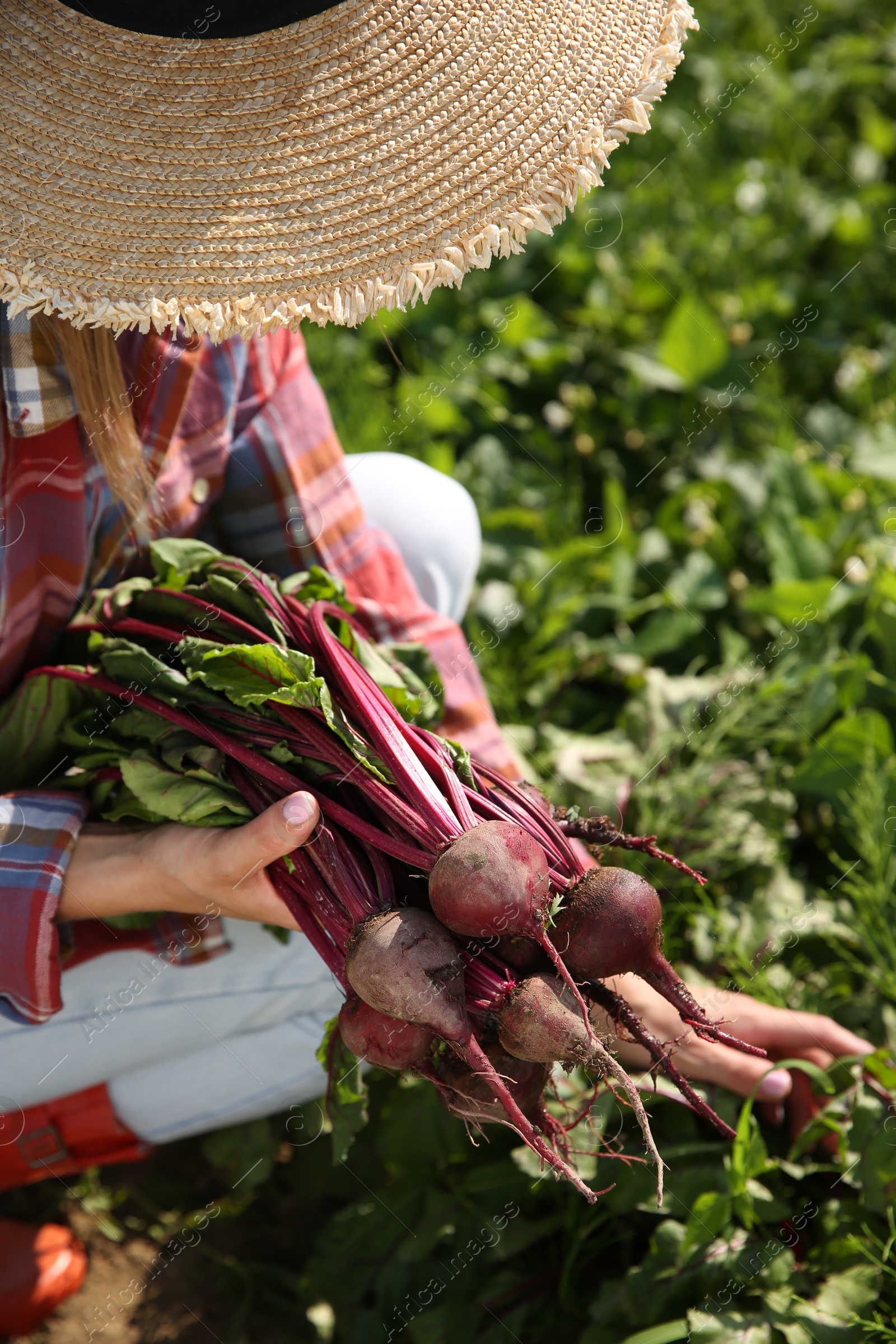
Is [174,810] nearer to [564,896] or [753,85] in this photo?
[564,896]

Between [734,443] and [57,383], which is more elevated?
[57,383]

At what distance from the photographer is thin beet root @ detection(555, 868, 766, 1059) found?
3.57 feet

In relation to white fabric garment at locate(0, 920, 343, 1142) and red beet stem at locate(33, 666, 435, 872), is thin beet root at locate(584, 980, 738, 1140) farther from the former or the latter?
white fabric garment at locate(0, 920, 343, 1142)

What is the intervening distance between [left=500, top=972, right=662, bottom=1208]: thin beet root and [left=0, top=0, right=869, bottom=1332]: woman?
31cm

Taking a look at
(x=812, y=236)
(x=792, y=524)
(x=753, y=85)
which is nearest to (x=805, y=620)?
(x=792, y=524)

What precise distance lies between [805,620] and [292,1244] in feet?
5.01

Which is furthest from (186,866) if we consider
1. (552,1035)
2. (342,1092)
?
(552,1035)

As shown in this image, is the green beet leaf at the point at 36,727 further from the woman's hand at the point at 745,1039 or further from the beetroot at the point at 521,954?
the woman's hand at the point at 745,1039

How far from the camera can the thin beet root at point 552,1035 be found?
1.03 m

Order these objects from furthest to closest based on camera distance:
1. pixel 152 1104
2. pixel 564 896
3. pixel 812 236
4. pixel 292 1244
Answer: pixel 812 236
pixel 292 1244
pixel 152 1104
pixel 564 896

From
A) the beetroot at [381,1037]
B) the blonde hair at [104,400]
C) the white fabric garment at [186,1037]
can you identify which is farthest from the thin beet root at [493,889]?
the blonde hair at [104,400]

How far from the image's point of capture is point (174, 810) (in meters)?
1.16

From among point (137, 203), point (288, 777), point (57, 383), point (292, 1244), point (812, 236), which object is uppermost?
point (137, 203)

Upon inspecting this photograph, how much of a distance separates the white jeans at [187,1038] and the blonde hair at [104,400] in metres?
0.63
